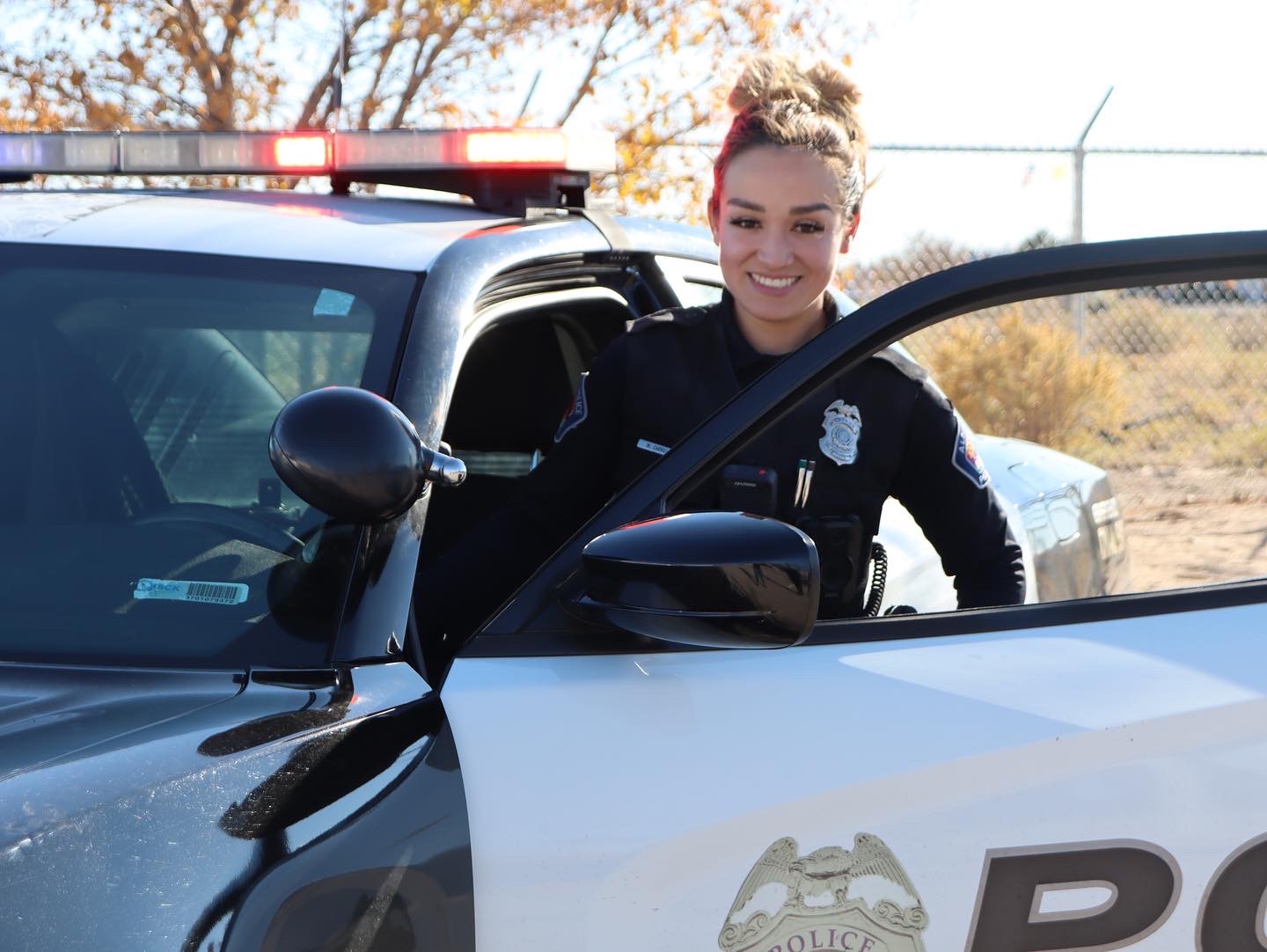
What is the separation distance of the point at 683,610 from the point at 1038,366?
23.4 feet

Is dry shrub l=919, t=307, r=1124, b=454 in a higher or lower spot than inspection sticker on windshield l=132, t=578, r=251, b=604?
lower

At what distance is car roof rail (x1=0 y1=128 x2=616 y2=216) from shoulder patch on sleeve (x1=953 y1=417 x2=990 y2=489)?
0.76 metres

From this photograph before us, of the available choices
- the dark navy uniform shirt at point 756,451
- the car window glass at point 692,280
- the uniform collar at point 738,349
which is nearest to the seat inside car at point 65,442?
the dark navy uniform shirt at point 756,451

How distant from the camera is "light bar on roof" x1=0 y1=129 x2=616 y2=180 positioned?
7.59 feet

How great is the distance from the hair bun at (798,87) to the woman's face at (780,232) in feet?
0.40

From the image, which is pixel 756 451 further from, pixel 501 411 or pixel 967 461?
pixel 501 411

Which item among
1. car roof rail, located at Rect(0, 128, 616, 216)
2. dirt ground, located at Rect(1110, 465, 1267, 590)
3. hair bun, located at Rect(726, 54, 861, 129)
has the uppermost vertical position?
hair bun, located at Rect(726, 54, 861, 129)

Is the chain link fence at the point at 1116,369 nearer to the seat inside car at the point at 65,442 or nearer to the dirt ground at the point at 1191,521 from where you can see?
the dirt ground at the point at 1191,521

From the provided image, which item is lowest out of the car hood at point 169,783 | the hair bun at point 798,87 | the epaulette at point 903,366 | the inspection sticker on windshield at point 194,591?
the car hood at point 169,783

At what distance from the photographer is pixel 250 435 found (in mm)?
1824

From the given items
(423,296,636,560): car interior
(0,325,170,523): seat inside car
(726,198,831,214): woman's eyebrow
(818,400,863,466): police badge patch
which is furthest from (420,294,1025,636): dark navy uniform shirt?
(423,296,636,560): car interior

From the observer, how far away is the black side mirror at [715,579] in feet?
4.29

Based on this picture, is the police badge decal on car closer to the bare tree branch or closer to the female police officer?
the female police officer

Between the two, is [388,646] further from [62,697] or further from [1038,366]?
[1038,366]
